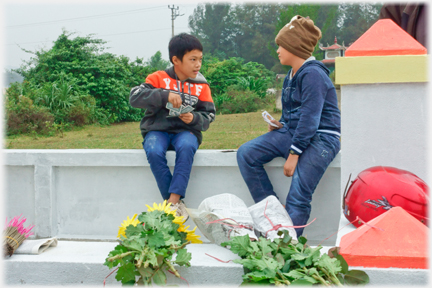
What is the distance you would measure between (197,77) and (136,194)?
43.2 inches

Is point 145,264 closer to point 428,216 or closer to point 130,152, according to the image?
point 428,216

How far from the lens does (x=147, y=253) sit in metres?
1.66

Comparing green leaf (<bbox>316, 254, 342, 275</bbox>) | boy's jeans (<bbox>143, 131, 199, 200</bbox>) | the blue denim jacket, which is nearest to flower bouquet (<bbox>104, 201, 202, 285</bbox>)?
green leaf (<bbox>316, 254, 342, 275</bbox>)

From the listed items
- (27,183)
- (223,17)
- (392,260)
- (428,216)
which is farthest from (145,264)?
(223,17)

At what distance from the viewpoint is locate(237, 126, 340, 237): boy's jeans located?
2807 mm

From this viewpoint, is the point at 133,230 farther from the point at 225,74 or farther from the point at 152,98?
the point at 225,74

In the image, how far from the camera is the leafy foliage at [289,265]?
5.05 ft

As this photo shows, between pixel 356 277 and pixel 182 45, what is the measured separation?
2249 mm

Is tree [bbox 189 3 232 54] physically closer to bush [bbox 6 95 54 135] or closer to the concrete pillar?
bush [bbox 6 95 54 135]

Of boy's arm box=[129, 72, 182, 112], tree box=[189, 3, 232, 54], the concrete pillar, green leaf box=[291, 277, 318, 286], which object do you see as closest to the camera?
green leaf box=[291, 277, 318, 286]

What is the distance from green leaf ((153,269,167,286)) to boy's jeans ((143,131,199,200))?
1.33 meters

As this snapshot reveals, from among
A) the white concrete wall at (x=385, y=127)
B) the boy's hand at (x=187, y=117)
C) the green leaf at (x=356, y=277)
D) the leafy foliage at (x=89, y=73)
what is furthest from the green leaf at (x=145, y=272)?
the leafy foliage at (x=89, y=73)

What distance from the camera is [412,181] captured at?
2.15m

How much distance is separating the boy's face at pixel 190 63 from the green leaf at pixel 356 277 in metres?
2.10
